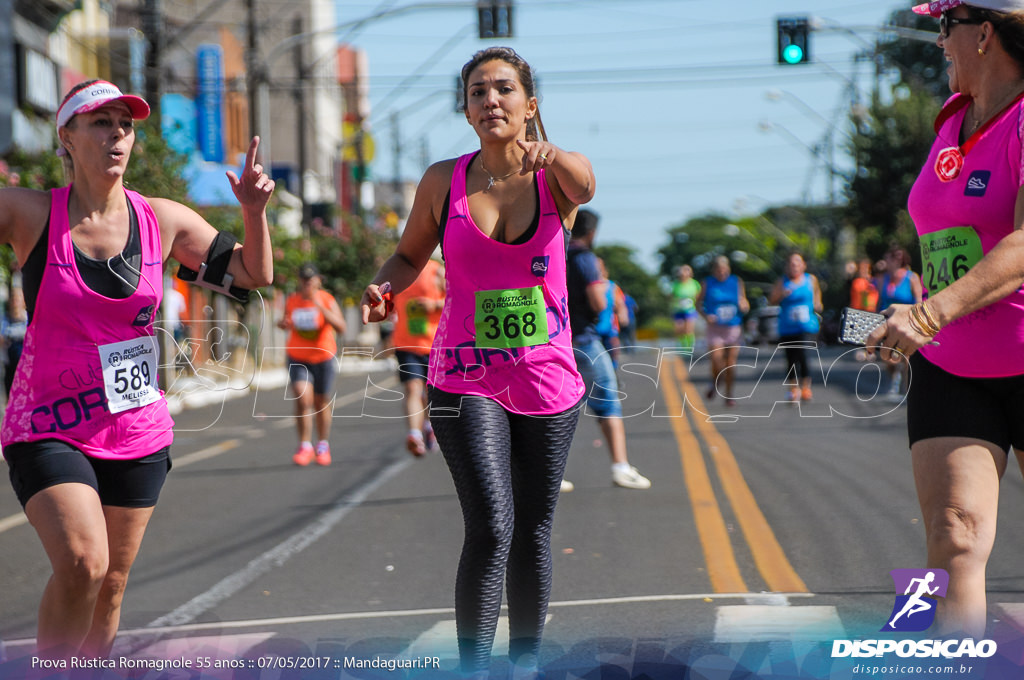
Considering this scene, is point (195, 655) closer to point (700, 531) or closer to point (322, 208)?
point (700, 531)

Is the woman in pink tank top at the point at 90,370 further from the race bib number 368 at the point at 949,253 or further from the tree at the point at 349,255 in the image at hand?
the tree at the point at 349,255

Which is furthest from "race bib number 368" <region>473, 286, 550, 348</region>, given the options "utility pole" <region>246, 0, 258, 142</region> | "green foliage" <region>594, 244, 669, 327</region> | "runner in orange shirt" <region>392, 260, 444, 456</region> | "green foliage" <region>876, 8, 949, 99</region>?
"green foliage" <region>594, 244, 669, 327</region>

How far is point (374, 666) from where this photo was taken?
4.44 metres

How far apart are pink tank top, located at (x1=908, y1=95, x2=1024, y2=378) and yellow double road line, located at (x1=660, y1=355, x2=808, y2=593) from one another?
2649 millimetres

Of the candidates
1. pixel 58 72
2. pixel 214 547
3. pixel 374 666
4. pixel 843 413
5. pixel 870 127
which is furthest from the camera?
pixel 870 127

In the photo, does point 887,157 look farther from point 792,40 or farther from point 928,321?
point 928,321

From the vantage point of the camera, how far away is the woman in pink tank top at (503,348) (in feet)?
12.5

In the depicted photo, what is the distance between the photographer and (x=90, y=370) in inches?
148

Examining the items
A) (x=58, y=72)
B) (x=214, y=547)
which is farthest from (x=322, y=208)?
(x=214, y=547)

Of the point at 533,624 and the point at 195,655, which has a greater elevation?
the point at 533,624

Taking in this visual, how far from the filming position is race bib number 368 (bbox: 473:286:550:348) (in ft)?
12.7

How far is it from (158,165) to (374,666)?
649 inches

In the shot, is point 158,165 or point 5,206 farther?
point 158,165

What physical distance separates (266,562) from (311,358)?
529 centimetres
